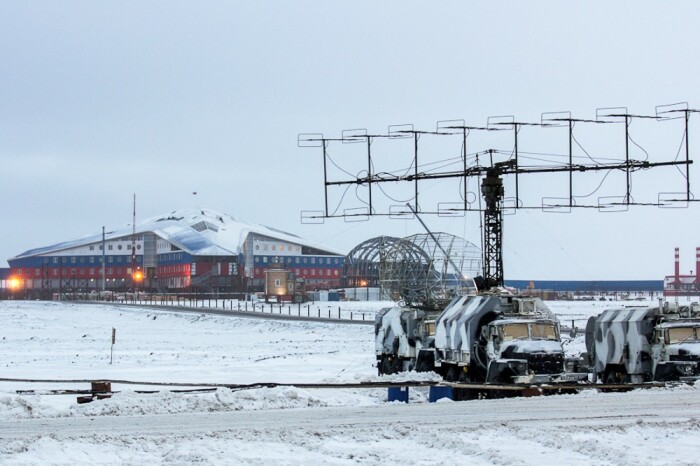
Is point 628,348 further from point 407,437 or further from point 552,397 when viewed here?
point 407,437

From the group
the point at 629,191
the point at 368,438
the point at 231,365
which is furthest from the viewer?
the point at 231,365

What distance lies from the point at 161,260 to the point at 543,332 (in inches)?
6401

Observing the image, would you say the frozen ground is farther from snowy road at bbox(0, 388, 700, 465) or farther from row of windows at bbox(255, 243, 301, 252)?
row of windows at bbox(255, 243, 301, 252)

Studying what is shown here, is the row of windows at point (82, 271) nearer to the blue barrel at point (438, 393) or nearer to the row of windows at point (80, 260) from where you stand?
the row of windows at point (80, 260)

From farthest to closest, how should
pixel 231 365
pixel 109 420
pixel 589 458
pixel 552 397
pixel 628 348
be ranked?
pixel 231 365 < pixel 628 348 < pixel 552 397 < pixel 109 420 < pixel 589 458

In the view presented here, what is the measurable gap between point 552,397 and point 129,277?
546ft

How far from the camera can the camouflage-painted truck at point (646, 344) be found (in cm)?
2784

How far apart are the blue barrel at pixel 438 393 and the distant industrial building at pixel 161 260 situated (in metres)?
147

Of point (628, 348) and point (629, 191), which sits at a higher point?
point (629, 191)

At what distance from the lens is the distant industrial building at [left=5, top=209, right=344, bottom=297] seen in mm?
175750

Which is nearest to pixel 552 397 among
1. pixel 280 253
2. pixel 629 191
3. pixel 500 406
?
pixel 500 406

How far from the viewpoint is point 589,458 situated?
15.4m

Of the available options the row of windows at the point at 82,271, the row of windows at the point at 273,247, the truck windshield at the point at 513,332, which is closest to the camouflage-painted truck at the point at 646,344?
the truck windshield at the point at 513,332

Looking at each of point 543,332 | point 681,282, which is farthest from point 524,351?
point 681,282
